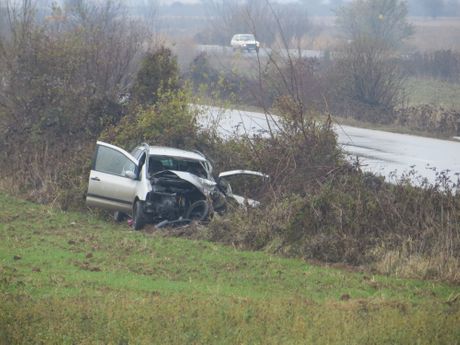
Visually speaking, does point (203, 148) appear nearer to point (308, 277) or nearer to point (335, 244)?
point (335, 244)

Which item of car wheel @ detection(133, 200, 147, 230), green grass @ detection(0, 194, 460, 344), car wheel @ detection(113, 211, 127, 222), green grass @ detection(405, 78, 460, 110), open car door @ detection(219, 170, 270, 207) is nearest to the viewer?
green grass @ detection(0, 194, 460, 344)

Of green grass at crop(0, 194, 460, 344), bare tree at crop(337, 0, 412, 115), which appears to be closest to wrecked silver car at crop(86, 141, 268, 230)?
green grass at crop(0, 194, 460, 344)

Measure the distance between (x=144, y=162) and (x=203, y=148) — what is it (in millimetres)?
3288

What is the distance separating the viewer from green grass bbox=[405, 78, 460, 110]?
139ft

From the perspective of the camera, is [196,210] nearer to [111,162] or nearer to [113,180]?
[113,180]

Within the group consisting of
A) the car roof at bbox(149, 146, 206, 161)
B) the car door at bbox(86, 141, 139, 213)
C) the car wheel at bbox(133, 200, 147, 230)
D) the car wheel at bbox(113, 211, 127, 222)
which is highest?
the car roof at bbox(149, 146, 206, 161)

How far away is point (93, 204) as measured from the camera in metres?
17.0

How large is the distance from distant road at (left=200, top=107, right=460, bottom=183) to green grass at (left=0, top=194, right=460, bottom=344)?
240 inches

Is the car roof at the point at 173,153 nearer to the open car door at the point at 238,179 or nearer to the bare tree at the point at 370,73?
the open car door at the point at 238,179

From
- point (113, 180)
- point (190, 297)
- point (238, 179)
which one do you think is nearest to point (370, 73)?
point (238, 179)

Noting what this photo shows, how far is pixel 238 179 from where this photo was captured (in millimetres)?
18047

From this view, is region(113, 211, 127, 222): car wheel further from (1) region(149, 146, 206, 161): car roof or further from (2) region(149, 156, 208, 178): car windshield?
(1) region(149, 146, 206, 161): car roof

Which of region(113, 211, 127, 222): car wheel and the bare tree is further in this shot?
the bare tree

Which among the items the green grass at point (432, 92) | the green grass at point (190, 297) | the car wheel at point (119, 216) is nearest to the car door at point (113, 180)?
the car wheel at point (119, 216)
